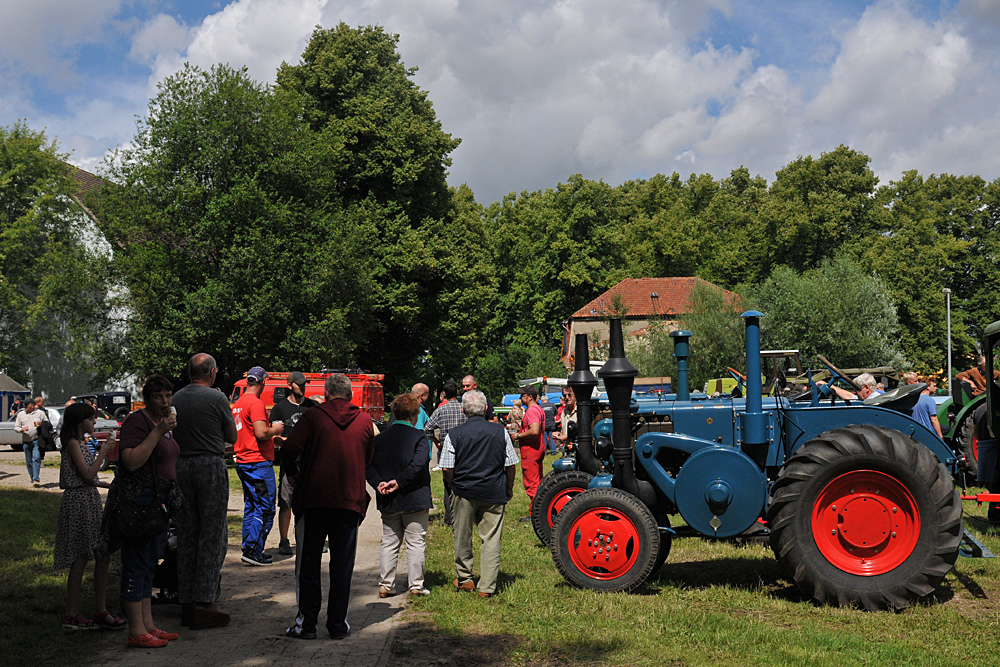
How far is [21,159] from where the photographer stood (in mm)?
40812

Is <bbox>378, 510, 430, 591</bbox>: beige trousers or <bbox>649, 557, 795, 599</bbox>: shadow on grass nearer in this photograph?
<bbox>378, 510, 430, 591</bbox>: beige trousers

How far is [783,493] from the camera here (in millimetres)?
7531

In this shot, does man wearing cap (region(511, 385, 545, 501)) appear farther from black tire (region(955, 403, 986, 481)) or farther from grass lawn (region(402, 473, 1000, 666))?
black tire (region(955, 403, 986, 481))

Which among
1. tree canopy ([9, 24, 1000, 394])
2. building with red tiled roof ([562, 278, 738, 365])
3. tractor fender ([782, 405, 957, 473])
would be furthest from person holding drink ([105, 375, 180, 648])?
building with red tiled roof ([562, 278, 738, 365])

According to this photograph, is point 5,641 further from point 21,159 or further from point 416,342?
point 21,159

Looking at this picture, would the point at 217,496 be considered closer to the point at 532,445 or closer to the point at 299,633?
the point at 299,633

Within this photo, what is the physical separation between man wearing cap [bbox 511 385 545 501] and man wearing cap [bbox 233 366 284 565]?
3916 millimetres

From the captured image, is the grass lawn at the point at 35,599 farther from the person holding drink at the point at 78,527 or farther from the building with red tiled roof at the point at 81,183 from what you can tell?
the building with red tiled roof at the point at 81,183

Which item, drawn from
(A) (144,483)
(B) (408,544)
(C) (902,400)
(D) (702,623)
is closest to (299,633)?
(A) (144,483)

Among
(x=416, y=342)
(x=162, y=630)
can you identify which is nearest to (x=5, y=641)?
(x=162, y=630)

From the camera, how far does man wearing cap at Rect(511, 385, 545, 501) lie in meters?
12.2

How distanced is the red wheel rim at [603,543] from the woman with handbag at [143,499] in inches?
137

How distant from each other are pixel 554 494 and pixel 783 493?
9.83 ft

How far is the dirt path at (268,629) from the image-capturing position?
5.94m
